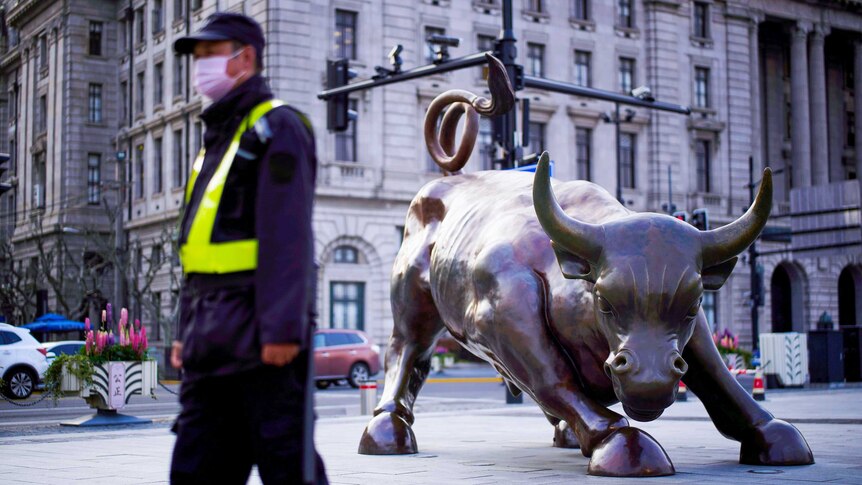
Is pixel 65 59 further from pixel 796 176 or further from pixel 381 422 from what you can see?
pixel 381 422

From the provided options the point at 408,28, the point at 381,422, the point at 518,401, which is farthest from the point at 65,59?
the point at 381,422

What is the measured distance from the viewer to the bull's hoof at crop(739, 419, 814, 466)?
7.44 m

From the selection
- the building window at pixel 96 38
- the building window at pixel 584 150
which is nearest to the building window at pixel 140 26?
the building window at pixel 96 38

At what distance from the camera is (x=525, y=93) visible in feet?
150

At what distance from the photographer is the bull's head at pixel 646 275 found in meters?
6.23

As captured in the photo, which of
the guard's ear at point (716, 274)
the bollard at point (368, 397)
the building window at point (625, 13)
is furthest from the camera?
the building window at point (625, 13)

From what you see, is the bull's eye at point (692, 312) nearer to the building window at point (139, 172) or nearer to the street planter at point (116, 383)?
the street planter at point (116, 383)

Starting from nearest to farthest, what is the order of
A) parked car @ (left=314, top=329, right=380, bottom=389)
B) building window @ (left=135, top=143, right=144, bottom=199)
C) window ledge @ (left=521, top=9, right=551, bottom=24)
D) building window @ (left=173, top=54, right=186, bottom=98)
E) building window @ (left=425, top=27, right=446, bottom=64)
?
parked car @ (left=314, top=329, right=380, bottom=389)
building window @ (left=425, top=27, right=446, bottom=64)
window ledge @ (left=521, top=9, right=551, bottom=24)
building window @ (left=173, top=54, right=186, bottom=98)
building window @ (left=135, top=143, right=144, bottom=199)

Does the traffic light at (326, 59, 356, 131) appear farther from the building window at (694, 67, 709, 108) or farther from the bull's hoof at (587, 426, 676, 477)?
the building window at (694, 67, 709, 108)

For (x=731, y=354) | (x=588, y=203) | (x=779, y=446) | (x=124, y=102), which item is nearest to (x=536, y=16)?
(x=124, y=102)

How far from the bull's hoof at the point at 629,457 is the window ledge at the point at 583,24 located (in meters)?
42.4

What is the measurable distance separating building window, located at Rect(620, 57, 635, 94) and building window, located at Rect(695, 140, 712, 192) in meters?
4.30

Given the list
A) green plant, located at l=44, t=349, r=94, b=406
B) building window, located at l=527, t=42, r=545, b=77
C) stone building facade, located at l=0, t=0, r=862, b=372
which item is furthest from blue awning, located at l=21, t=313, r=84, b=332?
green plant, located at l=44, t=349, r=94, b=406

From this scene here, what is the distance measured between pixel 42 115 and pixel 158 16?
11494 mm
